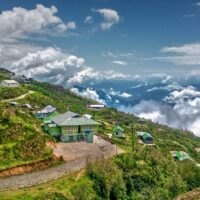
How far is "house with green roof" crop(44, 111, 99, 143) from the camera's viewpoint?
82625 mm

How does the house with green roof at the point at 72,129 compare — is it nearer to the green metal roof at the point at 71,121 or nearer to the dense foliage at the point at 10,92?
the green metal roof at the point at 71,121

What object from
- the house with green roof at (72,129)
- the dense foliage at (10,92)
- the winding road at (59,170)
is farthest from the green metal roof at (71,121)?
the dense foliage at (10,92)

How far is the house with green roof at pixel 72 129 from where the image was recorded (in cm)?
8262

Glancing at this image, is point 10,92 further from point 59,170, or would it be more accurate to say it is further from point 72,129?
point 59,170

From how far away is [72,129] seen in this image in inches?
3285

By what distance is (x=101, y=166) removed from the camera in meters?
60.1

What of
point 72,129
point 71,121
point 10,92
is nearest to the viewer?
point 72,129

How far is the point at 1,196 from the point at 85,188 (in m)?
12.3

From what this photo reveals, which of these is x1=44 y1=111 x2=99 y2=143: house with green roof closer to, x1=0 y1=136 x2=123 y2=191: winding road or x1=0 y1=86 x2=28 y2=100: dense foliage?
x1=0 y1=136 x2=123 y2=191: winding road

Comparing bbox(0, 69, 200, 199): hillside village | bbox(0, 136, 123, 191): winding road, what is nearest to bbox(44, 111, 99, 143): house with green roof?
bbox(0, 69, 200, 199): hillside village

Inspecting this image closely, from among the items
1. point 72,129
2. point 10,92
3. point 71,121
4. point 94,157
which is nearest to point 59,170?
point 94,157

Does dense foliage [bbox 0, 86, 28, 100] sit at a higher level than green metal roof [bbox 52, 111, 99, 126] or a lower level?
higher

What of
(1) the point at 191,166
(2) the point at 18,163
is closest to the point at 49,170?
(2) the point at 18,163

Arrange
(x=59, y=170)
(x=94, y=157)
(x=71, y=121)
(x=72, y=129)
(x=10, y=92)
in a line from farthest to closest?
(x=10, y=92), (x=71, y=121), (x=72, y=129), (x=94, y=157), (x=59, y=170)
